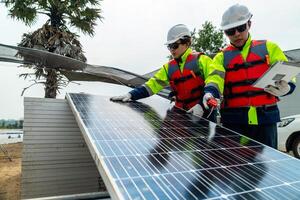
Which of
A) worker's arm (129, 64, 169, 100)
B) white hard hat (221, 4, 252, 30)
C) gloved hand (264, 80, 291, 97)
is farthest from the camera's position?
worker's arm (129, 64, 169, 100)

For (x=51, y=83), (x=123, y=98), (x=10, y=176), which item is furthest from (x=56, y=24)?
(x=123, y=98)

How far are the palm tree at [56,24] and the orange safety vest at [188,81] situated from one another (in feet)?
33.6

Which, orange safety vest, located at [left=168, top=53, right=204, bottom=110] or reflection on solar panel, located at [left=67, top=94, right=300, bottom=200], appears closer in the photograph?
reflection on solar panel, located at [left=67, top=94, right=300, bottom=200]

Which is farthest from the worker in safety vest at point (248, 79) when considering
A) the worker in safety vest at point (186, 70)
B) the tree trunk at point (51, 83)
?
the tree trunk at point (51, 83)

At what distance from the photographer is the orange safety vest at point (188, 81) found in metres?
3.98

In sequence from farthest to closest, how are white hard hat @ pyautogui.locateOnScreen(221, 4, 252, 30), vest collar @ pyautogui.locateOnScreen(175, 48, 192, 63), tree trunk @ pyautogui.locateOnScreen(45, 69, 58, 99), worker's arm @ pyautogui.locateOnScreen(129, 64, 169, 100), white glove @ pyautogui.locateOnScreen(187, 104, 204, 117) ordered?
tree trunk @ pyautogui.locateOnScreen(45, 69, 58, 99)
worker's arm @ pyautogui.locateOnScreen(129, 64, 169, 100)
vest collar @ pyautogui.locateOnScreen(175, 48, 192, 63)
white glove @ pyautogui.locateOnScreen(187, 104, 204, 117)
white hard hat @ pyautogui.locateOnScreen(221, 4, 252, 30)

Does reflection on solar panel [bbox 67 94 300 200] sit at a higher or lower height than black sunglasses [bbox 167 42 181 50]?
lower

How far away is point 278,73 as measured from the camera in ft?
9.68

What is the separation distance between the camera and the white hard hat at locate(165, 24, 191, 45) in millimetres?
3953

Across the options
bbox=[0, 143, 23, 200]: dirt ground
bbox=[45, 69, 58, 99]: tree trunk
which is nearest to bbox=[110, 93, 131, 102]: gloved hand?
bbox=[0, 143, 23, 200]: dirt ground

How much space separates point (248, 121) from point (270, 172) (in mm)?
1252

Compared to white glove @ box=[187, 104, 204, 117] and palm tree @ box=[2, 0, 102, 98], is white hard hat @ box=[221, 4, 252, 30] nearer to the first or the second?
white glove @ box=[187, 104, 204, 117]

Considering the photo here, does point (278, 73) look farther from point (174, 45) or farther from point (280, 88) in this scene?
point (174, 45)

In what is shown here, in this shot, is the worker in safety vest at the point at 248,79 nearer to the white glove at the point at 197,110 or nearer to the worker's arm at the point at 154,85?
the white glove at the point at 197,110
